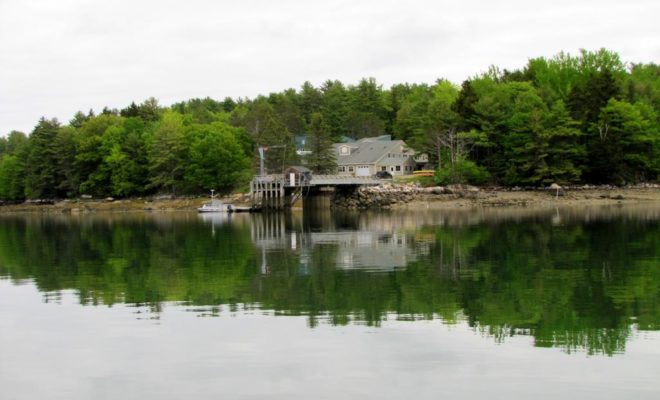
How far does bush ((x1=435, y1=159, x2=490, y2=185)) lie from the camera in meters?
74.6

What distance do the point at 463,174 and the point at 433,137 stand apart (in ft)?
28.3

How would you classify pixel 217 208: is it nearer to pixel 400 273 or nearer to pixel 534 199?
pixel 534 199

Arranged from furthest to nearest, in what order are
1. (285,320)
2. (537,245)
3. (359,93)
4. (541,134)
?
1. (359,93)
2. (541,134)
3. (537,245)
4. (285,320)

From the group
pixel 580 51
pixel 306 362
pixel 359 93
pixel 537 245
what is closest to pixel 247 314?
pixel 306 362

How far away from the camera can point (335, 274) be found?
2533cm

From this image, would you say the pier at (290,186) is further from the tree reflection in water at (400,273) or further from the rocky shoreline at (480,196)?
the tree reflection in water at (400,273)

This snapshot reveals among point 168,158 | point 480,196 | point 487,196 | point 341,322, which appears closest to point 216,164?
point 168,158

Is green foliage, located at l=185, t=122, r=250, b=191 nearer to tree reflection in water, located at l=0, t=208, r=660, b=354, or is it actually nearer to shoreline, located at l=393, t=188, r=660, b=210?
shoreline, located at l=393, t=188, r=660, b=210

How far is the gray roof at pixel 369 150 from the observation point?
308 ft

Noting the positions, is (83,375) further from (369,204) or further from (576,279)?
(369,204)

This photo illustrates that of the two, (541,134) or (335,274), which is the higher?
(541,134)

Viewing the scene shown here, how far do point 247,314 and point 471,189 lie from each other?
57.0 meters

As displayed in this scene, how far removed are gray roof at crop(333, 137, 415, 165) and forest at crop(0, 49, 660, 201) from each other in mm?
4679

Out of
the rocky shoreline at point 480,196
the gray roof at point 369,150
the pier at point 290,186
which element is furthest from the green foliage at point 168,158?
the rocky shoreline at point 480,196
